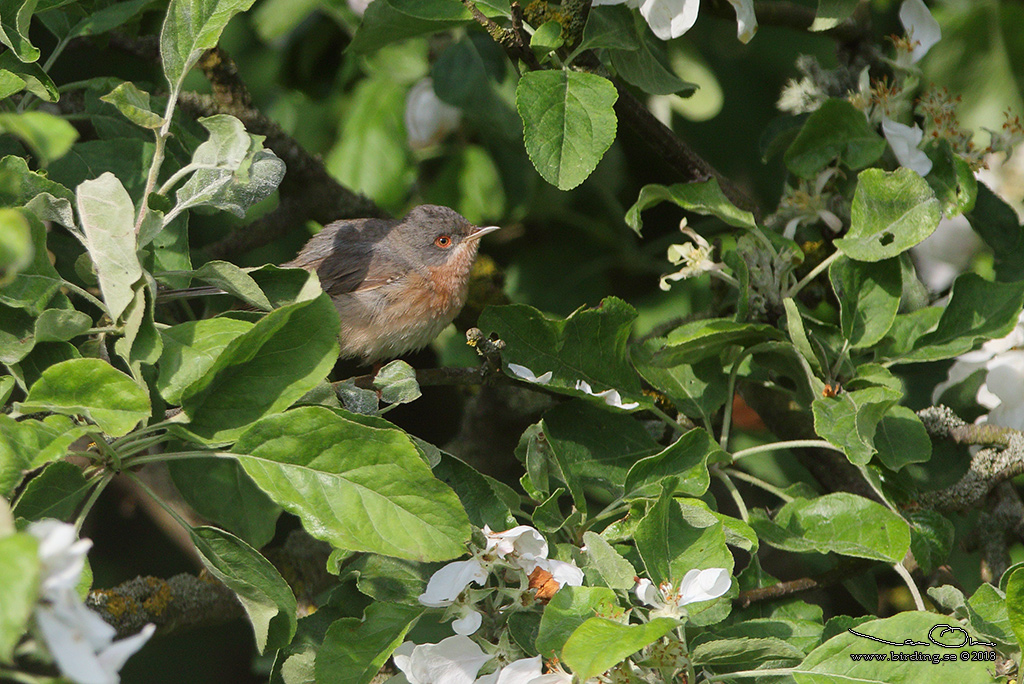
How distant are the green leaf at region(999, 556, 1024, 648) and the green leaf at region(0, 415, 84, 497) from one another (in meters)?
1.73

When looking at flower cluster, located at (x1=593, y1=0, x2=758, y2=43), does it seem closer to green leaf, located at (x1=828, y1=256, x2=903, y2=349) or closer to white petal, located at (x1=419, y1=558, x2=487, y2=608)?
green leaf, located at (x1=828, y1=256, x2=903, y2=349)

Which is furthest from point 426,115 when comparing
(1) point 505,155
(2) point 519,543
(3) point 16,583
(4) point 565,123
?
(3) point 16,583

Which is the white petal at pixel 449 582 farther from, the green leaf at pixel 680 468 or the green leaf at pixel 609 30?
the green leaf at pixel 609 30

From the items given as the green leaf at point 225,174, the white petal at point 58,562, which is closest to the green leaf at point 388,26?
the green leaf at point 225,174

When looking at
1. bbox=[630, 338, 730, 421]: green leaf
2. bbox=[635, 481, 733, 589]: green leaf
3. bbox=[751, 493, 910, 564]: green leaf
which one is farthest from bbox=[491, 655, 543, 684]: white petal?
bbox=[630, 338, 730, 421]: green leaf

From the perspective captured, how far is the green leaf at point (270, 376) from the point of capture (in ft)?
5.28

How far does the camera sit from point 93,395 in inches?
61.3

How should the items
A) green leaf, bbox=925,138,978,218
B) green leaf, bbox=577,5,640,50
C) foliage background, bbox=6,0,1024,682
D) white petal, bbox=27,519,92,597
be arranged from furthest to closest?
1. foliage background, bbox=6,0,1024,682
2. green leaf, bbox=925,138,978,218
3. green leaf, bbox=577,5,640,50
4. white petal, bbox=27,519,92,597

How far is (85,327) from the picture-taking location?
5.60ft

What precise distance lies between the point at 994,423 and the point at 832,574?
658 millimetres

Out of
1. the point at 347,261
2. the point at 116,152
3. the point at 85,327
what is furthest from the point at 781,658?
the point at 347,261

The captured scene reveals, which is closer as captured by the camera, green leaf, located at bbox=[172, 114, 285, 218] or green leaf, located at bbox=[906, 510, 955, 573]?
green leaf, located at bbox=[172, 114, 285, 218]

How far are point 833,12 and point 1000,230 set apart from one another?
2.77 feet

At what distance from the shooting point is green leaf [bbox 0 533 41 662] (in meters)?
0.90
